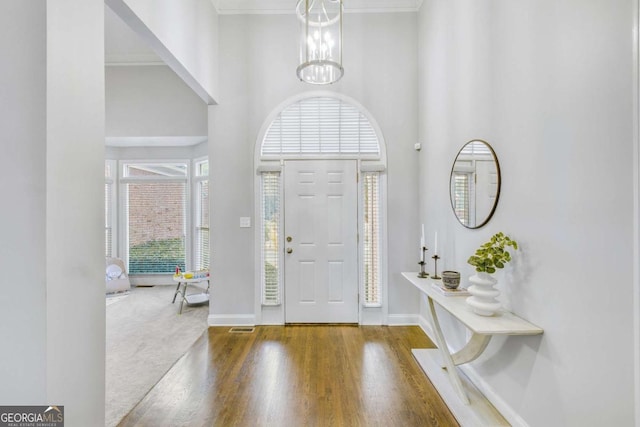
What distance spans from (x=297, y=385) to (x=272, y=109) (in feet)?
9.29

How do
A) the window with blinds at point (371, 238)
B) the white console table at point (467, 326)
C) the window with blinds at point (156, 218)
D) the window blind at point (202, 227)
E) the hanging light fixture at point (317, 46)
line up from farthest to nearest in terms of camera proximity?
the window with blinds at point (156, 218) < the window blind at point (202, 227) < the window with blinds at point (371, 238) < the hanging light fixture at point (317, 46) < the white console table at point (467, 326)

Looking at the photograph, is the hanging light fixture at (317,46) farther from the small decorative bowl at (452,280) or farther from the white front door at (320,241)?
the small decorative bowl at (452,280)

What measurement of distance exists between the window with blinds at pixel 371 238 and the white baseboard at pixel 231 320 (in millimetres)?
1374

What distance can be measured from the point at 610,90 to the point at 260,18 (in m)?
3.41

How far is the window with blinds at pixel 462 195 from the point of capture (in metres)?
2.29

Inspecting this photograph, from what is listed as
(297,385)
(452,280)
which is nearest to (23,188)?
(297,385)

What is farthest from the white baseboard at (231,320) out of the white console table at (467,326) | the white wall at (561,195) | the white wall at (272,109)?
the white wall at (561,195)

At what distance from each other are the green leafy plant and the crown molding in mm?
3006

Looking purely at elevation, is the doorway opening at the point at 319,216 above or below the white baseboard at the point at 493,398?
above

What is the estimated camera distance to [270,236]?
346 centimetres

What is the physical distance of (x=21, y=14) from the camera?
1.20m

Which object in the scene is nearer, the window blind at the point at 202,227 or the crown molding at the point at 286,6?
the crown molding at the point at 286,6

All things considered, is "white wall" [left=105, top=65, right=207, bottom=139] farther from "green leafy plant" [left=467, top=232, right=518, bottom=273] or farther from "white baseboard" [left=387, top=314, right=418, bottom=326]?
"green leafy plant" [left=467, top=232, right=518, bottom=273]

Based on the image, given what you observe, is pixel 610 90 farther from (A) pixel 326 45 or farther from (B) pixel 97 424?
(B) pixel 97 424
